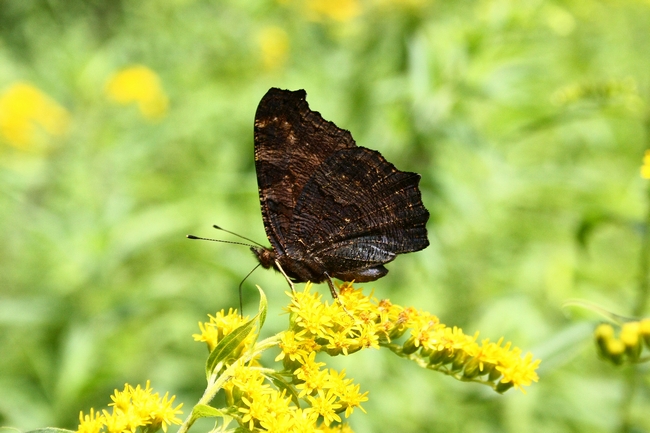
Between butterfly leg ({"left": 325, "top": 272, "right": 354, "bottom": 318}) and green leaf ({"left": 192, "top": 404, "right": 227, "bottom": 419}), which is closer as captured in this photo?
green leaf ({"left": 192, "top": 404, "right": 227, "bottom": 419})

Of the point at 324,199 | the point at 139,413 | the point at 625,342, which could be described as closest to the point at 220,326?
the point at 139,413

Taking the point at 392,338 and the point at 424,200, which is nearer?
the point at 392,338

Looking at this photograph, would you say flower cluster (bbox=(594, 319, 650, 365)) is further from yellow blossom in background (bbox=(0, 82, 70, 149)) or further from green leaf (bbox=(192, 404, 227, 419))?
yellow blossom in background (bbox=(0, 82, 70, 149))

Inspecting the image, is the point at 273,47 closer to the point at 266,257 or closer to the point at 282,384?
the point at 266,257

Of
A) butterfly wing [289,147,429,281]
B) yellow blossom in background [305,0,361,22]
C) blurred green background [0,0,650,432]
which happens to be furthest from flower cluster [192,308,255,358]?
yellow blossom in background [305,0,361,22]

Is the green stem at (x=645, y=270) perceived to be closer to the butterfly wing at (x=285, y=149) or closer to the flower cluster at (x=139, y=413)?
the butterfly wing at (x=285, y=149)

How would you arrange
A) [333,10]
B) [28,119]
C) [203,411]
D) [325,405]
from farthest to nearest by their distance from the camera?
1. [333,10]
2. [28,119]
3. [325,405]
4. [203,411]
